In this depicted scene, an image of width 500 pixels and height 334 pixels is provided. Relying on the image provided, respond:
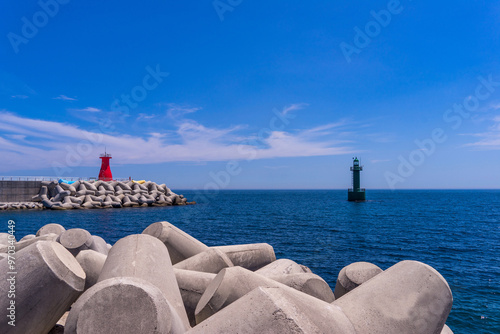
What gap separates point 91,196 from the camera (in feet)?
129

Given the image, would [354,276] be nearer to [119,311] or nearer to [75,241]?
[119,311]

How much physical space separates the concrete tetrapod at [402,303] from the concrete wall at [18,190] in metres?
44.4

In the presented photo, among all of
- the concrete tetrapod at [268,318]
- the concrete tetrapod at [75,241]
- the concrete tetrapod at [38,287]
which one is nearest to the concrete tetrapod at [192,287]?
the concrete tetrapod at [38,287]

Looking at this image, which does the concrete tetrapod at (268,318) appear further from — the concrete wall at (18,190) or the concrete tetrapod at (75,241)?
the concrete wall at (18,190)

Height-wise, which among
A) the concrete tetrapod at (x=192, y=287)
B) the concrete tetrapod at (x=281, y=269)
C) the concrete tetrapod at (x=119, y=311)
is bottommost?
the concrete tetrapod at (x=281, y=269)

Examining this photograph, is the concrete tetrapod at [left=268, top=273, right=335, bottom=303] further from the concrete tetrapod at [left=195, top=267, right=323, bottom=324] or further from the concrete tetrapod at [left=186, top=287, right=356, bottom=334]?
the concrete tetrapod at [left=186, top=287, right=356, bottom=334]

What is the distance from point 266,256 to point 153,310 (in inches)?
202

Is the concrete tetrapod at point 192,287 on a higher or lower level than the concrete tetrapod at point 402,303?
A: lower

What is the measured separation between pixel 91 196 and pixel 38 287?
130ft

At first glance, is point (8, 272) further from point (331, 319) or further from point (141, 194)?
point (141, 194)

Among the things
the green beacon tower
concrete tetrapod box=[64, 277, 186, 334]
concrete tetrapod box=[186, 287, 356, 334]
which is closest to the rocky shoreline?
the green beacon tower

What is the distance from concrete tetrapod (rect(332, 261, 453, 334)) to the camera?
3219 millimetres

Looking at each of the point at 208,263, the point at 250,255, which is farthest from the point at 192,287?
the point at 250,255

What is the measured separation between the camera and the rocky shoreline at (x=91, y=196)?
36.5 m
